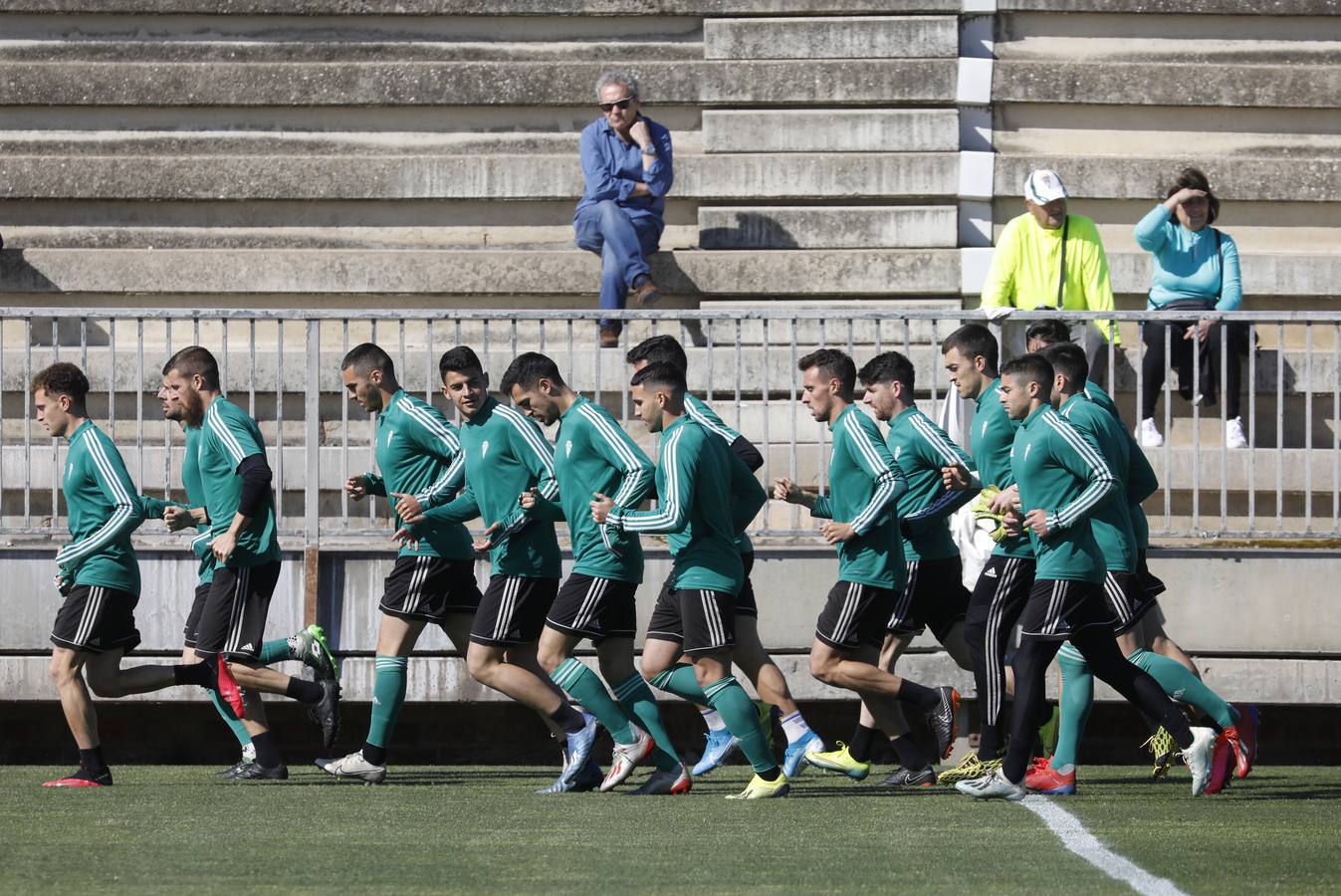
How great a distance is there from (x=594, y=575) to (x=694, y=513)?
0.58 metres

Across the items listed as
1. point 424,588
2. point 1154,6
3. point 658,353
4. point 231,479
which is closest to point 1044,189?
point 658,353

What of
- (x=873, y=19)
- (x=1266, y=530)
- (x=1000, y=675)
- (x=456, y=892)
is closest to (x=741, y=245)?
(x=873, y=19)

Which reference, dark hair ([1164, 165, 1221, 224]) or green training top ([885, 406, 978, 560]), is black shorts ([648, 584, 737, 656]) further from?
dark hair ([1164, 165, 1221, 224])

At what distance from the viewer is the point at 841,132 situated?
47.0 ft

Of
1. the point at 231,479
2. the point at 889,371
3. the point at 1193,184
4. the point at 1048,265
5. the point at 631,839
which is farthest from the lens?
the point at 1193,184

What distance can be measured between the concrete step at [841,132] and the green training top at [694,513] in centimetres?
601

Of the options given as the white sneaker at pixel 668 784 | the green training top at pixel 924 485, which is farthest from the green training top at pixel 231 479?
the green training top at pixel 924 485

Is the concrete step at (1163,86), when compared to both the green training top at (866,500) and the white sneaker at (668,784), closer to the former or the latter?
the green training top at (866,500)

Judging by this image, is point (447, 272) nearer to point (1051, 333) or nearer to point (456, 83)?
point (456, 83)

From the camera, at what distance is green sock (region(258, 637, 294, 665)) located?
9.57m

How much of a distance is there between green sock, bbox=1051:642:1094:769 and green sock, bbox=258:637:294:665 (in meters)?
3.46

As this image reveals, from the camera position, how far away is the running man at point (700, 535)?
8.32 m

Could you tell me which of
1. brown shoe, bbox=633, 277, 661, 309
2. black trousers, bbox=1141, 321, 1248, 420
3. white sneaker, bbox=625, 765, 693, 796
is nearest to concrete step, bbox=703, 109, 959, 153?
brown shoe, bbox=633, 277, 661, 309

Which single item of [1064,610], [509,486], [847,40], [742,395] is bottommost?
[1064,610]
